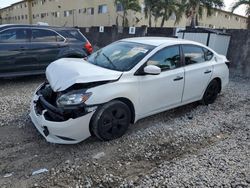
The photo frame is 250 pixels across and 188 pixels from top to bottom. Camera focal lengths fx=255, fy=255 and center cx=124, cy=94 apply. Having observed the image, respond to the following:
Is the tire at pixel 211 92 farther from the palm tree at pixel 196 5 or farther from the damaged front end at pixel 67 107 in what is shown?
the palm tree at pixel 196 5

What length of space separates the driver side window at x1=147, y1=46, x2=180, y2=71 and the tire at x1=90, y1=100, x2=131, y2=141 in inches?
37.2

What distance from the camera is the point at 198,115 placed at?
17.3 feet

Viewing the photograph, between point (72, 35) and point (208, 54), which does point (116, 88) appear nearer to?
point (208, 54)

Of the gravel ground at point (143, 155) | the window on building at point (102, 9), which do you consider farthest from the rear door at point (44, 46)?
the window on building at point (102, 9)

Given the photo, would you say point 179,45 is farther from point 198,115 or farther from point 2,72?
point 2,72

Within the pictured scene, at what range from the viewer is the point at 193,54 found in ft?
16.9

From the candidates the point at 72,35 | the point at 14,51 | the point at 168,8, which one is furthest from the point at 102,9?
the point at 14,51

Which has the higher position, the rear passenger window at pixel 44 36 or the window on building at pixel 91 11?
the window on building at pixel 91 11

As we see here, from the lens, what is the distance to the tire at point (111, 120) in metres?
3.70

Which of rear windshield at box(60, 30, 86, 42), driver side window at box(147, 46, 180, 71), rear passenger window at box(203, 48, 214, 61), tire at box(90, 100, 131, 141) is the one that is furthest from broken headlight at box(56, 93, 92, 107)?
rear windshield at box(60, 30, 86, 42)

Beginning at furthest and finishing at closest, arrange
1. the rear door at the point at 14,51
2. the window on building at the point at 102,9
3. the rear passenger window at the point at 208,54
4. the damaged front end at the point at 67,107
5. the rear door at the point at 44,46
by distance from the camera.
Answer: the window on building at the point at 102,9, the rear door at the point at 44,46, the rear door at the point at 14,51, the rear passenger window at the point at 208,54, the damaged front end at the point at 67,107

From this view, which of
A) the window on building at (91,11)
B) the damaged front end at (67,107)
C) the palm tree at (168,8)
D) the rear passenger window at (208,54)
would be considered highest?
the palm tree at (168,8)

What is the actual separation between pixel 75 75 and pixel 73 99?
0.39m

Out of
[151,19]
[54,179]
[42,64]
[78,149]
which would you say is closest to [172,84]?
[78,149]
